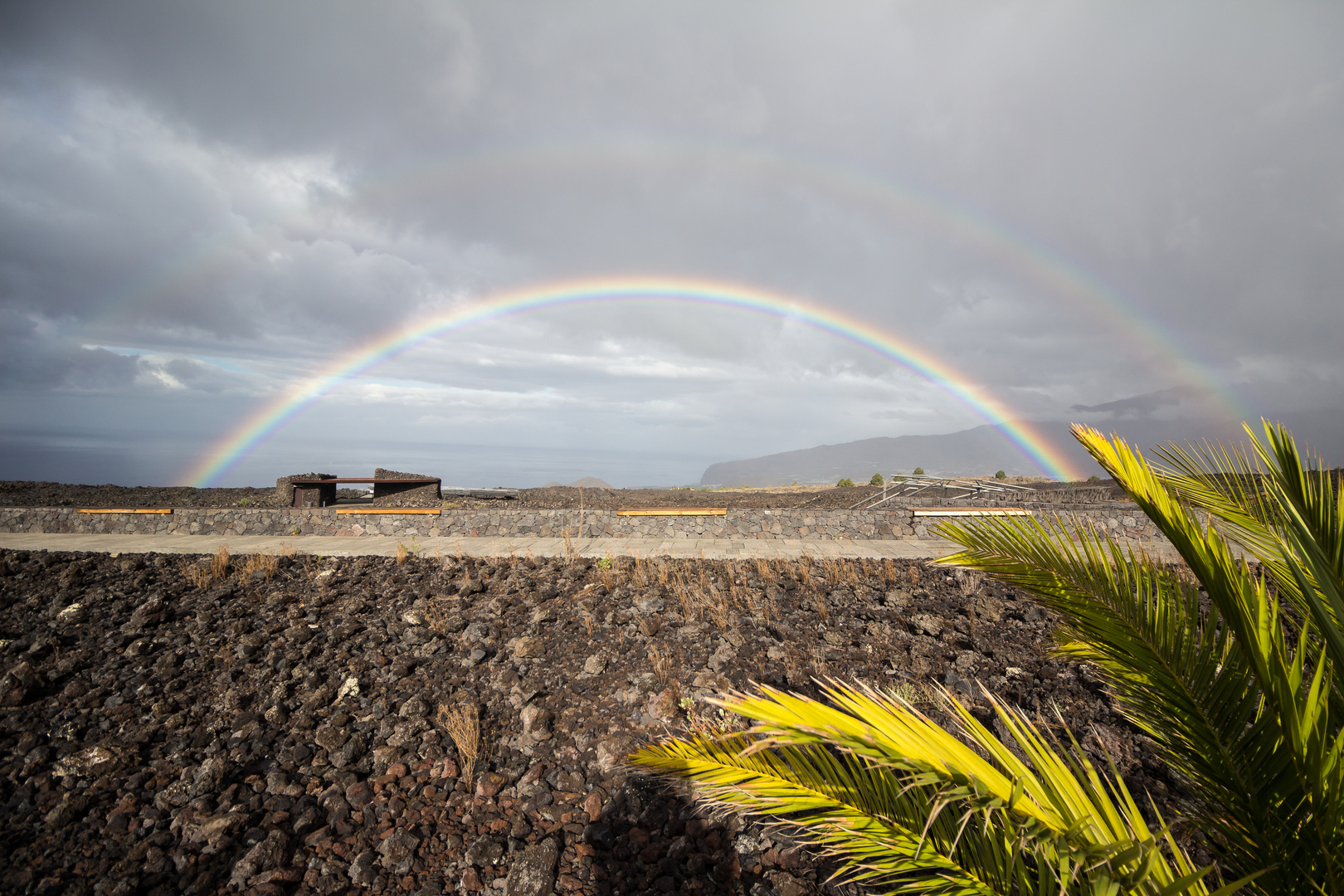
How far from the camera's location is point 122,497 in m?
16.5

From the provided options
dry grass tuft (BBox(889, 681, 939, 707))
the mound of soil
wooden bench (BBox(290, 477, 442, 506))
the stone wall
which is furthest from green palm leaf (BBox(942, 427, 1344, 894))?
wooden bench (BBox(290, 477, 442, 506))

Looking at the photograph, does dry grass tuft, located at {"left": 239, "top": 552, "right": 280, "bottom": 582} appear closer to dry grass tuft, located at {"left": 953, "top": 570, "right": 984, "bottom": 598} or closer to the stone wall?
the stone wall

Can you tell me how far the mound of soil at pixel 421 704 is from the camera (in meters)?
3.05

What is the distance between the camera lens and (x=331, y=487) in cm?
1645

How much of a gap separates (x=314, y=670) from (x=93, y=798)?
1471 millimetres

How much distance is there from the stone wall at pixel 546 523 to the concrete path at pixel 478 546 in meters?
0.36

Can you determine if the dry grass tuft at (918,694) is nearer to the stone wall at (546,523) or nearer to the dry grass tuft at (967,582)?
the dry grass tuft at (967,582)

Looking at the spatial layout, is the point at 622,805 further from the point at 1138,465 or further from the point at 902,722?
the point at 1138,465

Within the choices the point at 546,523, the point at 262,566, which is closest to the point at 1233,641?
the point at 262,566

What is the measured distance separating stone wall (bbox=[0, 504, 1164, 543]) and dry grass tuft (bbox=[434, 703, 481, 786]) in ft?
21.1

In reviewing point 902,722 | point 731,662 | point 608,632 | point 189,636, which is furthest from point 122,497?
point 902,722

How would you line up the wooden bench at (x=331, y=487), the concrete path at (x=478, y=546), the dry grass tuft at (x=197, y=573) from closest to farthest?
the dry grass tuft at (x=197, y=573) → the concrete path at (x=478, y=546) → the wooden bench at (x=331, y=487)

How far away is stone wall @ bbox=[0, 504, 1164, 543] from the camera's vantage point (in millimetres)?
10836

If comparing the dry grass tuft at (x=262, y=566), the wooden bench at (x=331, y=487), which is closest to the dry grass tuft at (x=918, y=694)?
the dry grass tuft at (x=262, y=566)
